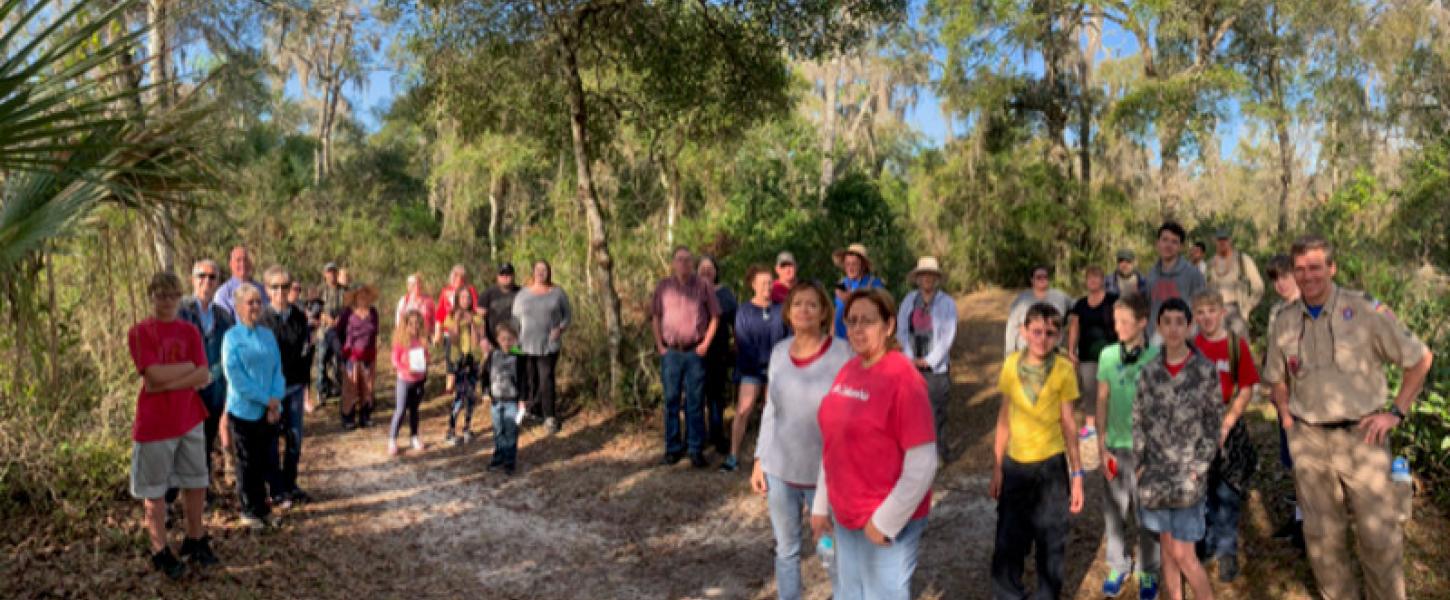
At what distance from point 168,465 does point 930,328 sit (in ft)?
16.8

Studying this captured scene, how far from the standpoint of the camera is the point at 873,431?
2.93 meters

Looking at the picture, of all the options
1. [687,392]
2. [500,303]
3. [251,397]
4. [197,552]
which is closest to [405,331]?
[500,303]

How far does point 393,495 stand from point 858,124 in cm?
2974

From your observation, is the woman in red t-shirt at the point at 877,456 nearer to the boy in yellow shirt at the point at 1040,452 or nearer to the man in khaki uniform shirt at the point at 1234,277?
the boy in yellow shirt at the point at 1040,452

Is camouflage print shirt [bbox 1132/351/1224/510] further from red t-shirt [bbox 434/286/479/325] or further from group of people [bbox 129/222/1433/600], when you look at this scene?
red t-shirt [bbox 434/286/479/325]

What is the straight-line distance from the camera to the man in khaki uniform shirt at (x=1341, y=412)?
3.74m

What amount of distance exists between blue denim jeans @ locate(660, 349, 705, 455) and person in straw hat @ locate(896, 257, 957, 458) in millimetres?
1775

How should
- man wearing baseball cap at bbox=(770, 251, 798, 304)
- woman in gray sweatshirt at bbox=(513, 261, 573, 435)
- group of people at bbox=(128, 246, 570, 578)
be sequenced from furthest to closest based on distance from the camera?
woman in gray sweatshirt at bbox=(513, 261, 573, 435) → man wearing baseball cap at bbox=(770, 251, 798, 304) → group of people at bbox=(128, 246, 570, 578)

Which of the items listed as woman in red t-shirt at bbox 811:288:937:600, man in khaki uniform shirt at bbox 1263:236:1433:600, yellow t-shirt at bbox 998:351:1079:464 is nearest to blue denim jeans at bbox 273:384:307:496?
woman in red t-shirt at bbox 811:288:937:600

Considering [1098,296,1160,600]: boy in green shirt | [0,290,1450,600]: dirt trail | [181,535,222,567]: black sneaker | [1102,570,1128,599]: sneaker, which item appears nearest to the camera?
[1098,296,1160,600]: boy in green shirt

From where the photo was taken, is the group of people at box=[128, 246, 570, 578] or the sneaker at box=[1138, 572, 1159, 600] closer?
the sneaker at box=[1138, 572, 1159, 600]

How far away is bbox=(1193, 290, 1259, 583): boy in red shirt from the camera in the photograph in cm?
430

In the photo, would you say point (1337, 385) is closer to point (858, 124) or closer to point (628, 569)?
point (628, 569)

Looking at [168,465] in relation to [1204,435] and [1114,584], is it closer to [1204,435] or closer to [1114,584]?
[1114,584]
